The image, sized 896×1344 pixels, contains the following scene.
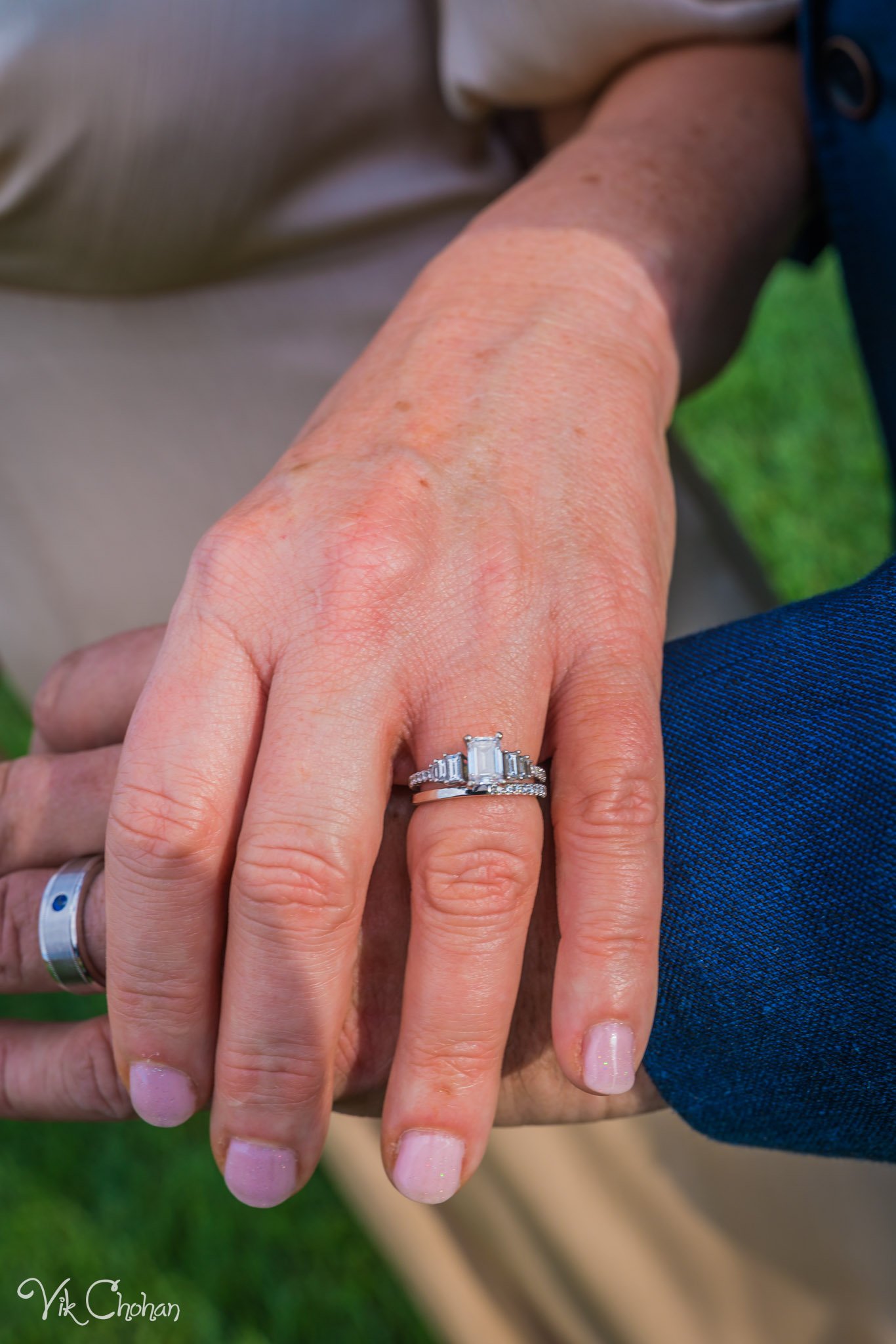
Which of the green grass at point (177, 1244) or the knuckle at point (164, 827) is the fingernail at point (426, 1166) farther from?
the green grass at point (177, 1244)

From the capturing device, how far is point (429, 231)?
51.7 inches

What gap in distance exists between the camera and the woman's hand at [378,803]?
29.1 inches

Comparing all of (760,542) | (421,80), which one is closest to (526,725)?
(421,80)

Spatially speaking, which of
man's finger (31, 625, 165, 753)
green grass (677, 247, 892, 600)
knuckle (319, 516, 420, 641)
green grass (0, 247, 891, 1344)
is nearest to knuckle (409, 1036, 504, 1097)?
knuckle (319, 516, 420, 641)

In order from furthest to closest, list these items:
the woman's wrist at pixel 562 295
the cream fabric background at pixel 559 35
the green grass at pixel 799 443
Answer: the green grass at pixel 799 443 < the cream fabric background at pixel 559 35 < the woman's wrist at pixel 562 295

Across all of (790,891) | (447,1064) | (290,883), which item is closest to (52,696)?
(290,883)

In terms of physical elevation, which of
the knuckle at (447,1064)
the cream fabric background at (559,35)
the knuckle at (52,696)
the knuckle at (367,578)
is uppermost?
the cream fabric background at (559,35)

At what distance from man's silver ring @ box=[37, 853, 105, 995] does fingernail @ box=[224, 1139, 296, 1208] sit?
22cm

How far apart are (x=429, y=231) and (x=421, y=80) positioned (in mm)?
162

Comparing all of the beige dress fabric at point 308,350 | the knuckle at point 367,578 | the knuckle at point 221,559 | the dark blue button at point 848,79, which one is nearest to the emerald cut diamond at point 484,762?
the knuckle at point 367,578

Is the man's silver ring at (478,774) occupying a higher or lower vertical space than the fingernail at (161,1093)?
higher

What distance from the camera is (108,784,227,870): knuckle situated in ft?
2.46

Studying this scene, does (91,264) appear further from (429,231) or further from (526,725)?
(526,725)

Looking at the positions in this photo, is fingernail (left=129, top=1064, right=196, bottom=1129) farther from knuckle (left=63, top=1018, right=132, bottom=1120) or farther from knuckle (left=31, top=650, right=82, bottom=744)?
knuckle (left=31, top=650, right=82, bottom=744)
